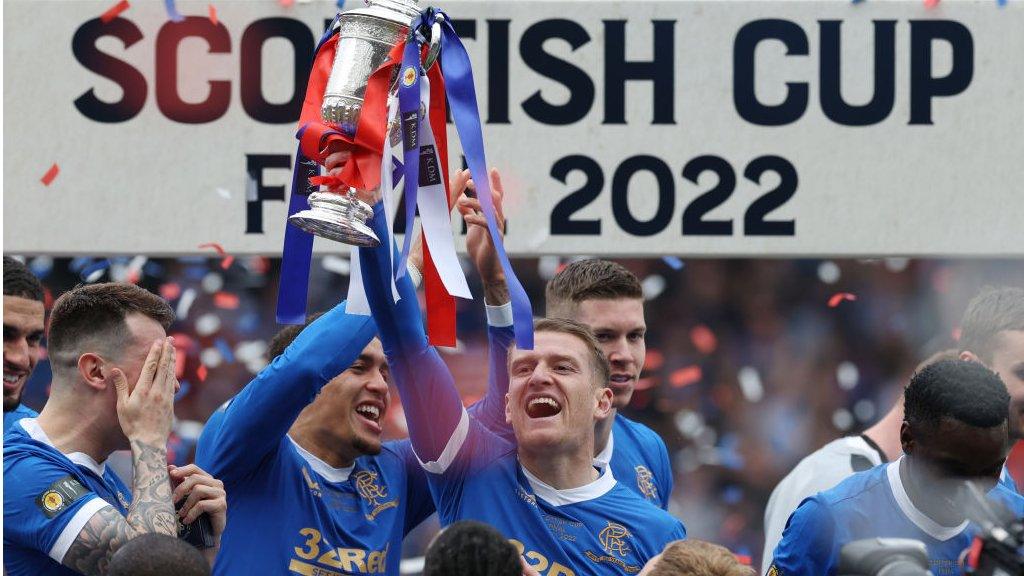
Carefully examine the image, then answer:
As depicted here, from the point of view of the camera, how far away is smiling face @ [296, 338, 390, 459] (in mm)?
4137

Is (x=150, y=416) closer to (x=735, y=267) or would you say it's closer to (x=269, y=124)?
(x=269, y=124)

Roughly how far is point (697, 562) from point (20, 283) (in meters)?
2.35

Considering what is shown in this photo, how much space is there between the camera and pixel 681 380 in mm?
5898

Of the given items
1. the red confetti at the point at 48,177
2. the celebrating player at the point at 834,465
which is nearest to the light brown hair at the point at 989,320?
the celebrating player at the point at 834,465

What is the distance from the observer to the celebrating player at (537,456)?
3676 millimetres

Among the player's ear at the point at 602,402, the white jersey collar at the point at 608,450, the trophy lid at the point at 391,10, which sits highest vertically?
the trophy lid at the point at 391,10

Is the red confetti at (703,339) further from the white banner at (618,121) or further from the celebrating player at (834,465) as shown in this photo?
the celebrating player at (834,465)

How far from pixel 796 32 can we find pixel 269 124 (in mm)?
1930

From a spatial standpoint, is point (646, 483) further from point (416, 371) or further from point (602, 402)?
point (416, 371)

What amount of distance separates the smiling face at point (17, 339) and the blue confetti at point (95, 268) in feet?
4.25

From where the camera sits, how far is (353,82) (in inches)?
124

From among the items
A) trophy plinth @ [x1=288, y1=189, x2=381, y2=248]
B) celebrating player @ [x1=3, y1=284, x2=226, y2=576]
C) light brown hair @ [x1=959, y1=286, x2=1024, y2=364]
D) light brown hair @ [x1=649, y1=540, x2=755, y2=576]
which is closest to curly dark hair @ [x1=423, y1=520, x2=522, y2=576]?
light brown hair @ [x1=649, y1=540, x2=755, y2=576]

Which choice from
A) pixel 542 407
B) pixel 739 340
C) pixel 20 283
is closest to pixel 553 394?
pixel 542 407

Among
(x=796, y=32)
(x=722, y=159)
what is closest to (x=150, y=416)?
(x=722, y=159)
